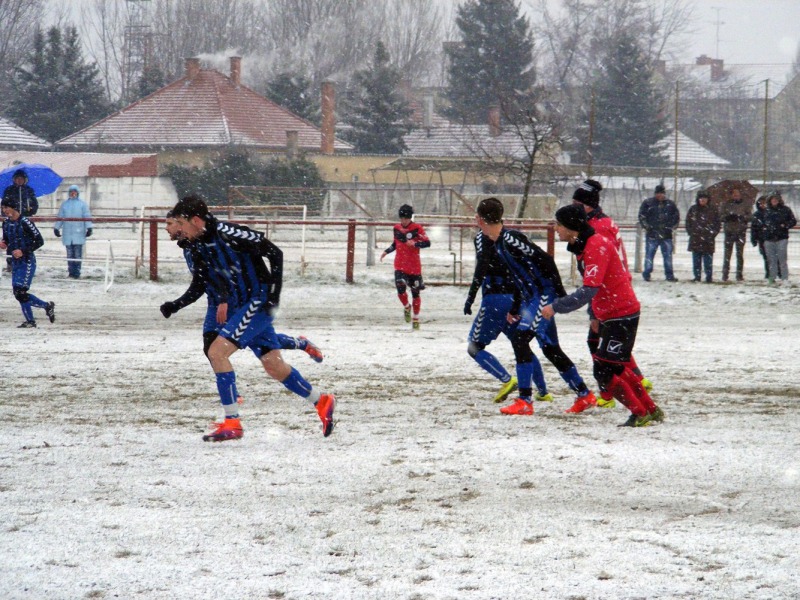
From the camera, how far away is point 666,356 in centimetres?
1097

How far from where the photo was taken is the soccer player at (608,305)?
6914mm

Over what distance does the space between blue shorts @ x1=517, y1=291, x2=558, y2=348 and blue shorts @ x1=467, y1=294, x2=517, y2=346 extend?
0.21 m

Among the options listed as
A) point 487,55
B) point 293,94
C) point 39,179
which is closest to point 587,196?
point 39,179

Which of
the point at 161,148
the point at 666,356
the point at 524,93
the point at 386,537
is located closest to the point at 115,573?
the point at 386,537

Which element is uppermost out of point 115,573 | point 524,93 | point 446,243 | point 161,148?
point 524,93

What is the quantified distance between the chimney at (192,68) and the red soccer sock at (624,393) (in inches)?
1834

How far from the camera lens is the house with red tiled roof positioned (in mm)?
46844

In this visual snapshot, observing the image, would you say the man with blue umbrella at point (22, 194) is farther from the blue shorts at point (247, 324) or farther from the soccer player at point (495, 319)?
the blue shorts at point (247, 324)

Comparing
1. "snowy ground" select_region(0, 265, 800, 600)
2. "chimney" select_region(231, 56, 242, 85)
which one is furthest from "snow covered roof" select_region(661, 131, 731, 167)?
"snowy ground" select_region(0, 265, 800, 600)

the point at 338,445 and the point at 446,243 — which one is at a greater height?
the point at 446,243

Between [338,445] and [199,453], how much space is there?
88cm

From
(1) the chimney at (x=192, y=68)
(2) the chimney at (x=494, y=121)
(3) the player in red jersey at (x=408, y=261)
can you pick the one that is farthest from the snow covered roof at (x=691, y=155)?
(3) the player in red jersey at (x=408, y=261)

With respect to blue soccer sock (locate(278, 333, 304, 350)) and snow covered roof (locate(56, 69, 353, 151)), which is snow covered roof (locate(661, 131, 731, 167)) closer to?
snow covered roof (locate(56, 69, 353, 151))

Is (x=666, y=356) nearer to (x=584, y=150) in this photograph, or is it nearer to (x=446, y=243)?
(x=446, y=243)
